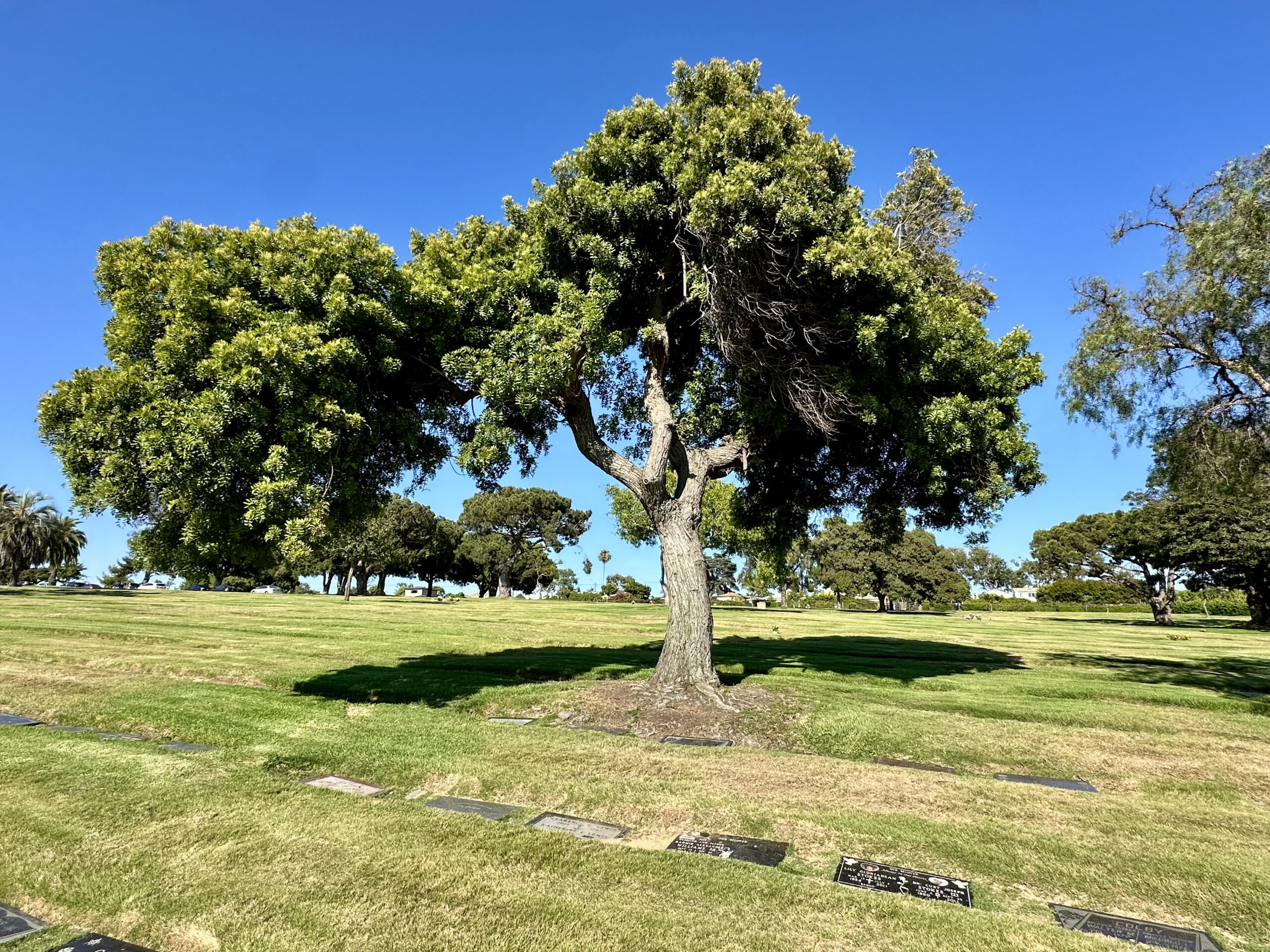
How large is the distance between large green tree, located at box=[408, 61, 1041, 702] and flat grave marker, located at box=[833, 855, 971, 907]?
246 inches

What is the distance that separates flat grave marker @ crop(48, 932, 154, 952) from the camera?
3.40 metres

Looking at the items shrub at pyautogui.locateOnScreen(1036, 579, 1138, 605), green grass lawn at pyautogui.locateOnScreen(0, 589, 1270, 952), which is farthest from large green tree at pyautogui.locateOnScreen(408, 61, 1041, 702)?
shrub at pyautogui.locateOnScreen(1036, 579, 1138, 605)

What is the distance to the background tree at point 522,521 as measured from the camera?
247 feet

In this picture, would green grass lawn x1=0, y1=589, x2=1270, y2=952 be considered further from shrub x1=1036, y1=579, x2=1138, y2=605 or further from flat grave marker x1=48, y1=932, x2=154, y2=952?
shrub x1=1036, y1=579, x2=1138, y2=605

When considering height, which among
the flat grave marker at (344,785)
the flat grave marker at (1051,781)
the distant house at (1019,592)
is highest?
the flat grave marker at (344,785)

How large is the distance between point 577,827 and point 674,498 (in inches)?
302

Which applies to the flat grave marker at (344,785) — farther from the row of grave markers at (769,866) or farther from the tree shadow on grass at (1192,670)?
the tree shadow on grass at (1192,670)

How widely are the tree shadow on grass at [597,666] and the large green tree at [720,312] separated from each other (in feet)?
12.2

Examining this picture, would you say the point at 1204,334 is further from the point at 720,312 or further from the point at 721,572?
the point at 721,572

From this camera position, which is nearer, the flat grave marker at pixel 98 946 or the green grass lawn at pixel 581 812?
the flat grave marker at pixel 98 946

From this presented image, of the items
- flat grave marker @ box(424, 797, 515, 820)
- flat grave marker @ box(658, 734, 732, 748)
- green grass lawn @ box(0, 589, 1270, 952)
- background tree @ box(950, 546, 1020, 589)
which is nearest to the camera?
green grass lawn @ box(0, 589, 1270, 952)

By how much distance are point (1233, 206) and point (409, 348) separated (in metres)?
18.1

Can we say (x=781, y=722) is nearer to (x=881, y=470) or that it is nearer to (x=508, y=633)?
(x=881, y=470)

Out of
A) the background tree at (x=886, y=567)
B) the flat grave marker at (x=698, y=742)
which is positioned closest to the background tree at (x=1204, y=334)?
the flat grave marker at (x=698, y=742)
